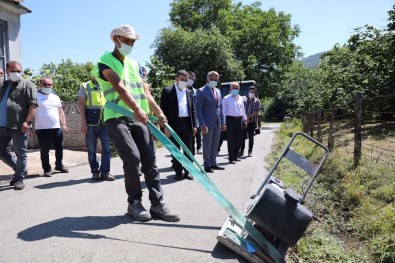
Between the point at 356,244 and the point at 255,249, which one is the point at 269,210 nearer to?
the point at 255,249

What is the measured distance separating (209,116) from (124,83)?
3847mm

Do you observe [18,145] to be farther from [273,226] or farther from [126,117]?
[273,226]

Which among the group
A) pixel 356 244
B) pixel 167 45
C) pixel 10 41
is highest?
pixel 167 45

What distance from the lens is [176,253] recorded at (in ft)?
11.2

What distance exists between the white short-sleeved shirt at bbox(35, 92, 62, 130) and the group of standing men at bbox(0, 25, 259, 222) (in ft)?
0.09

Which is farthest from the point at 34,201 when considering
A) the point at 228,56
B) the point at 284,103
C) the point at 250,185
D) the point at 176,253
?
the point at 284,103

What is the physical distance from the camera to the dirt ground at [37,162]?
7.40 m

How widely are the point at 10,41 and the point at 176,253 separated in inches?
373

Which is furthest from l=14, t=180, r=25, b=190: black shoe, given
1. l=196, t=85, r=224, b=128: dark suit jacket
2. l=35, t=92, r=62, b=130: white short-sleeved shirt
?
l=196, t=85, r=224, b=128: dark suit jacket

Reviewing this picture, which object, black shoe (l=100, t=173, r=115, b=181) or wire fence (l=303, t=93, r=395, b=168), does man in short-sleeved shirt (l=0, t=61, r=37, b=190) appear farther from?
wire fence (l=303, t=93, r=395, b=168)

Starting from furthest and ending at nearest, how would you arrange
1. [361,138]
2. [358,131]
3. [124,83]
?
[361,138] < [358,131] < [124,83]

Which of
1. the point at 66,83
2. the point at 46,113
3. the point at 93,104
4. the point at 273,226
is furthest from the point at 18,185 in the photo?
the point at 66,83

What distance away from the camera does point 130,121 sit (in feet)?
14.2

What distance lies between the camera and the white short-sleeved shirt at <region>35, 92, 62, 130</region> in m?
7.23
